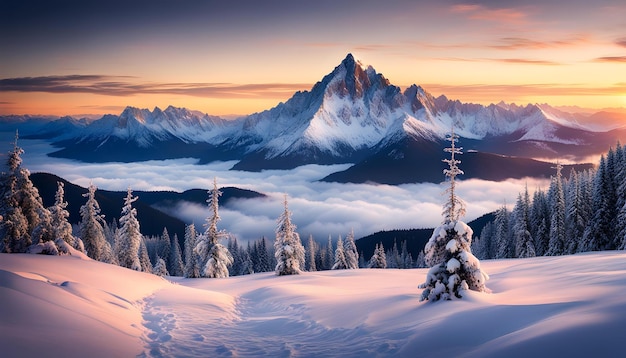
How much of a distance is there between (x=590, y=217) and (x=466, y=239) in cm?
4734

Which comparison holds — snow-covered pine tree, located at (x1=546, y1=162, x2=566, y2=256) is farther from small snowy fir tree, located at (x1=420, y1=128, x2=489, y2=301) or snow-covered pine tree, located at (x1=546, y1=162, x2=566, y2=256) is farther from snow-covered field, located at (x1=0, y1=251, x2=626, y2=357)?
small snowy fir tree, located at (x1=420, y1=128, x2=489, y2=301)

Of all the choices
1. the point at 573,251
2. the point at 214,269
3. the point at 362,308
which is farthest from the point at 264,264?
the point at 362,308

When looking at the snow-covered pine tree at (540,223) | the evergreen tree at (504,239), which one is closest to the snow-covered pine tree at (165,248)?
the evergreen tree at (504,239)

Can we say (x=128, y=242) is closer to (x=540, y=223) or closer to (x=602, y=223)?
(x=602, y=223)

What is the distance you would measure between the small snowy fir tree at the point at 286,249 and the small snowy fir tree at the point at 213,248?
6.15 metres

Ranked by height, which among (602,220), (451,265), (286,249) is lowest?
(286,249)

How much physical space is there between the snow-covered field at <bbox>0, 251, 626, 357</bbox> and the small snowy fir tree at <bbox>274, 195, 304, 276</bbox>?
20.2 m

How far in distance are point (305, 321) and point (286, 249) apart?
87.6 feet

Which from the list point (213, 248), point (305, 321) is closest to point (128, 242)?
point (213, 248)

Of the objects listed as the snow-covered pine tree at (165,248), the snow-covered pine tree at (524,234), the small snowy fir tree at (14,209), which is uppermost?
the small snowy fir tree at (14,209)

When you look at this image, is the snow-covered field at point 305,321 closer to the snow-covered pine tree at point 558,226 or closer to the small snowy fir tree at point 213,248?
the small snowy fir tree at point 213,248

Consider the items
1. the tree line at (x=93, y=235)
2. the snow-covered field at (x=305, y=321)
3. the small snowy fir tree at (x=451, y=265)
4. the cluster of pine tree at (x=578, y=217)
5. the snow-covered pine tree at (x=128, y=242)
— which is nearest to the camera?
the snow-covered field at (x=305, y=321)

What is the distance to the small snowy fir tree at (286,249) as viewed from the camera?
45656 mm

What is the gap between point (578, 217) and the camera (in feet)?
190
